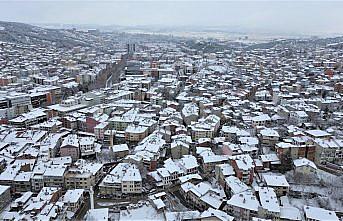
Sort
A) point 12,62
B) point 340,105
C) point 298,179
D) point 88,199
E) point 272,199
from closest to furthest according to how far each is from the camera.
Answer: point 272,199 → point 88,199 → point 298,179 → point 340,105 → point 12,62

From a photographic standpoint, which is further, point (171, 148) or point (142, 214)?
point (171, 148)

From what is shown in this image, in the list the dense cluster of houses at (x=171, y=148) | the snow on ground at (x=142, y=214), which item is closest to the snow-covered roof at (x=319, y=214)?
the dense cluster of houses at (x=171, y=148)

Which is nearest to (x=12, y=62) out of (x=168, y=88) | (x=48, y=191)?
(x=168, y=88)

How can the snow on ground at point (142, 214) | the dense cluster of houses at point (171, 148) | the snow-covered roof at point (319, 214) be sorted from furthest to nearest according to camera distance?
the dense cluster of houses at point (171, 148) < the snow on ground at point (142, 214) < the snow-covered roof at point (319, 214)

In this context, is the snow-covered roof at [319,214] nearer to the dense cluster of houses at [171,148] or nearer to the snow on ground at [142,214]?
the dense cluster of houses at [171,148]

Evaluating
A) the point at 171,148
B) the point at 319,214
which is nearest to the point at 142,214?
the point at 171,148

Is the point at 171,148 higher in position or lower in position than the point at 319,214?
higher

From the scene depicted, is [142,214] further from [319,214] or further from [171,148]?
[319,214]

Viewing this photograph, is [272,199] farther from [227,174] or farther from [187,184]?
[187,184]

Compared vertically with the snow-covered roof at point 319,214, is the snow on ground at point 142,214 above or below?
below

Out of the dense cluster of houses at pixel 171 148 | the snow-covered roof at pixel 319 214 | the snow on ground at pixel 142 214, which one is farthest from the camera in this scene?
the dense cluster of houses at pixel 171 148

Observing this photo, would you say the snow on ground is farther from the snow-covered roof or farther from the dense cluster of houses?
the snow-covered roof
